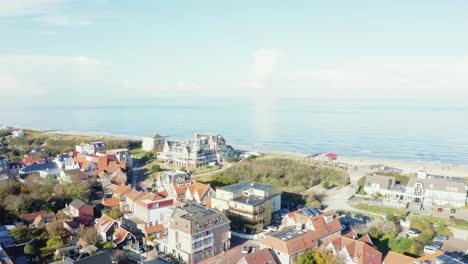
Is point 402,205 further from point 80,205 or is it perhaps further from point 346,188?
point 80,205

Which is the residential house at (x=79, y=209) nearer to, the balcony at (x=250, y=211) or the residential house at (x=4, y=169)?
the balcony at (x=250, y=211)

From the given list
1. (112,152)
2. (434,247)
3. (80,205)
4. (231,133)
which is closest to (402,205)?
(434,247)

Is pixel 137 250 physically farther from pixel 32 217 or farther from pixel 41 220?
pixel 32 217

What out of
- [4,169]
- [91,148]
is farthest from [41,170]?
[91,148]

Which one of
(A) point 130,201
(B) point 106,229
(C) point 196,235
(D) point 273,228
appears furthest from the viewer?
(A) point 130,201

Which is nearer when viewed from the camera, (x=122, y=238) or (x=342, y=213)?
(x=122, y=238)

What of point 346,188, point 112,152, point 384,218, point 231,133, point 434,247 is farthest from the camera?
point 231,133
